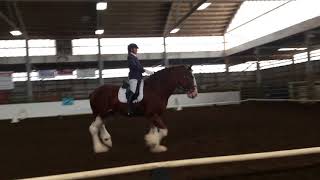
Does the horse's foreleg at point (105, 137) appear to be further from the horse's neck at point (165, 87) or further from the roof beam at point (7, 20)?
the roof beam at point (7, 20)

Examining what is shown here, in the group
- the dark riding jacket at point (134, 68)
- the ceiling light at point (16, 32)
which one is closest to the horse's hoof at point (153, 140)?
the dark riding jacket at point (134, 68)

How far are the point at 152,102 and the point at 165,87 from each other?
0.39 m

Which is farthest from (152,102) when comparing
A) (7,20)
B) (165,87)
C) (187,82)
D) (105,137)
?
(7,20)

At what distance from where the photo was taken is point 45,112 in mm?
21406

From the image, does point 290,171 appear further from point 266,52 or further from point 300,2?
point 266,52

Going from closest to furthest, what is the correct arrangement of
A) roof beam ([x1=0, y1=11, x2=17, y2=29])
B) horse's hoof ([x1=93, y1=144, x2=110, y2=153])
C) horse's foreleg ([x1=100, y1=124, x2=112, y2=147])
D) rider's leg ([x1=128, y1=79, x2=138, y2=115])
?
rider's leg ([x1=128, y1=79, x2=138, y2=115])
horse's hoof ([x1=93, y1=144, x2=110, y2=153])
horse's foreleg ([x1=100, y1=124, x2=112, y2=147])
roof beam ([x1=0, y1=11, x2=17, y2=29])

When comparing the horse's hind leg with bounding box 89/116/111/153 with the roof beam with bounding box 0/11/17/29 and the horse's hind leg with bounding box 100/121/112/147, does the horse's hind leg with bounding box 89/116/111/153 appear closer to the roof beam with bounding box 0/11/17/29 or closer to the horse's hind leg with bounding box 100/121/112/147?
the horse's hind leg with bounding box 100/121/112/147

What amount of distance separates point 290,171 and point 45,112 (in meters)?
17.7

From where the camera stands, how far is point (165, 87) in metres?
7.98

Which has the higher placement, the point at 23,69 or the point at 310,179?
the point at 23,69

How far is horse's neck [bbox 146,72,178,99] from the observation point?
26.1ft

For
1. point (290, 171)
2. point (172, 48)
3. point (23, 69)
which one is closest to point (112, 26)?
point (172, 48)

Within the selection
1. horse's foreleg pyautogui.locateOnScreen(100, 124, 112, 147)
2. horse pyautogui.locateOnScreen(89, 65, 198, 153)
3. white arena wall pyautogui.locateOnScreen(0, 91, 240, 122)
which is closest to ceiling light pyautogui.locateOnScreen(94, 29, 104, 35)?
white arena wall pyautogui.locateOnScreen(0, 91, 240, 122)

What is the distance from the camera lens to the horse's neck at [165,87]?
7.95 meters
